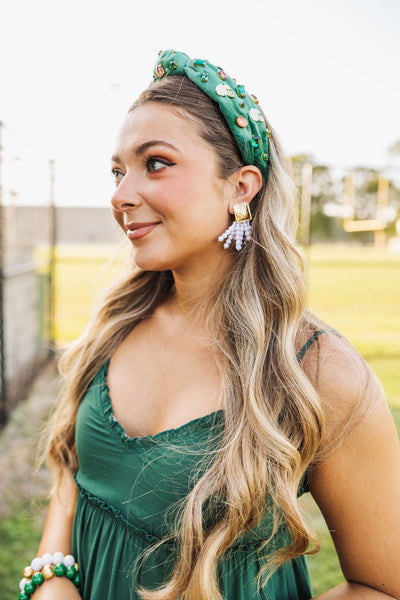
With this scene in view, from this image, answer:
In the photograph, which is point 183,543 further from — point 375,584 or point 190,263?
point 190,263

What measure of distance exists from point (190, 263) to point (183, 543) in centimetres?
76

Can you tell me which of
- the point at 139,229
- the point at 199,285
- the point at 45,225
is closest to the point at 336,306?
the point at 45,225

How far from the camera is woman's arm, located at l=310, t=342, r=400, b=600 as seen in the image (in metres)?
1.19

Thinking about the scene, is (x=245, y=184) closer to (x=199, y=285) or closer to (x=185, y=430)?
(x=199, y=285)

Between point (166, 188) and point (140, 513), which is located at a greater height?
point (166, 188)

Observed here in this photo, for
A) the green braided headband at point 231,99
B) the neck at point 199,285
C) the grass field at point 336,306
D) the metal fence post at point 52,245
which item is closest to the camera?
the green braided headband at point 231,99

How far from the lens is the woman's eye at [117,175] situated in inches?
59.3

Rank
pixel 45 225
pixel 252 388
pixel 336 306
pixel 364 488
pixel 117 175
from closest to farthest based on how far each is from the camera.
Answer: pixel 364 488
pixel 252 388
pixel 117 175
pixel 45 225
pixel 336 306

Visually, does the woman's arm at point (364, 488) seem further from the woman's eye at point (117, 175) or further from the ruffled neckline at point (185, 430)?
the woman's eye at point (117, 175)

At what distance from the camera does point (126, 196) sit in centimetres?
138

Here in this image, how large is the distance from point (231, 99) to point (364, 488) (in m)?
1.10

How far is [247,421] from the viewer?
1.27m

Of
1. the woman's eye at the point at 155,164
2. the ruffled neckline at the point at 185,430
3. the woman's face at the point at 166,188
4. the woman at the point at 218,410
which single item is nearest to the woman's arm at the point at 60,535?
the woman at the point at 218,410

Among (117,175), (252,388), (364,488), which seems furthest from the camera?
(117,175)
